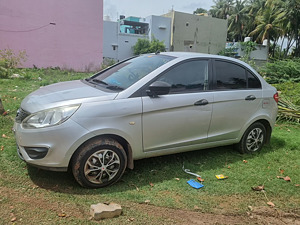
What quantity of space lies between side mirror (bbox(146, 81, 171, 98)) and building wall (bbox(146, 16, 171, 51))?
3428 centimetres

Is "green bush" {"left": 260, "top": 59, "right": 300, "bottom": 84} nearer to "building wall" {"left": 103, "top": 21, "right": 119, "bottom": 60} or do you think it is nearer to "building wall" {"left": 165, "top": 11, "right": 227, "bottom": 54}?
"building wall" {"left": 103, "top": 21, "right": 119, "bottom": 60}

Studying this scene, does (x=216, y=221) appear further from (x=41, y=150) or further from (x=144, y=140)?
(x=41, y=150)

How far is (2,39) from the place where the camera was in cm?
1781

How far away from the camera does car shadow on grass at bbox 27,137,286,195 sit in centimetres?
Result: 343

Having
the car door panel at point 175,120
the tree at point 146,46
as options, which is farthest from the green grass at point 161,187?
the tree at point 146,46

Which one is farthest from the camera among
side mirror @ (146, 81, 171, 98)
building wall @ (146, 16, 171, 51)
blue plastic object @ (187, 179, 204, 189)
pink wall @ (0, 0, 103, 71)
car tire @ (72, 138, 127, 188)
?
building wall @ (146, 16, 171, 51)

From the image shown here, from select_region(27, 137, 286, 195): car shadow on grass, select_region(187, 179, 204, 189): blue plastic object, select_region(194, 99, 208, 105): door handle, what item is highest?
select_region(194, 99, 208, 105): door handle

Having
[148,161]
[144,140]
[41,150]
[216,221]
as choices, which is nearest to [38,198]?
[41,150]

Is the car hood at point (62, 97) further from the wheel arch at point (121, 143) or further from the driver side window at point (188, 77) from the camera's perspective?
the driver side window at point (188, 77)

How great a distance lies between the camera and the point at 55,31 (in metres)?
19.9

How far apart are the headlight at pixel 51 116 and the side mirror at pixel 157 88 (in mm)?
963

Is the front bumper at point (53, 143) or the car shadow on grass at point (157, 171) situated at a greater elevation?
the front bumper at point (53, 143)

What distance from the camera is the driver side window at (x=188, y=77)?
385cm

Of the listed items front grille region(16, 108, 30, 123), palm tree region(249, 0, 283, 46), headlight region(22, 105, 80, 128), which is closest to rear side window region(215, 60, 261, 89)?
headlight region(22, 105, 80, 128)
